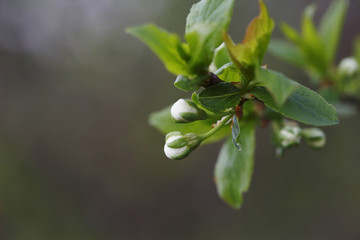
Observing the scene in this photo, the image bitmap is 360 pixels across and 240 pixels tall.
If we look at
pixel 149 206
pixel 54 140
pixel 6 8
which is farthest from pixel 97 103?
pixel 6 8

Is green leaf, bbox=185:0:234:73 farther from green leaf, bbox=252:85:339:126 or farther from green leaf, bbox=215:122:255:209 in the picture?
green leaf, bbox=215:122:255:209

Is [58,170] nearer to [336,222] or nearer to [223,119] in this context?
[336,222]

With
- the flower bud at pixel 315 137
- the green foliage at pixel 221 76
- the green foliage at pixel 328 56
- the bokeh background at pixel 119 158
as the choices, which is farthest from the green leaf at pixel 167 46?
the bokeh background at pixel 119 158

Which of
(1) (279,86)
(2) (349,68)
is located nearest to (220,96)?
(1) (279,86)

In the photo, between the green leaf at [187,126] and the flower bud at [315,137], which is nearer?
the green leaf at [187,126]

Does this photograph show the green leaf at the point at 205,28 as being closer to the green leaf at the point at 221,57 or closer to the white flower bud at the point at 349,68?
the green leaf at the point at 221,57

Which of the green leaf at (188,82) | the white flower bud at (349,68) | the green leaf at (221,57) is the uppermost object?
Result: the white flower bud at (349,68)

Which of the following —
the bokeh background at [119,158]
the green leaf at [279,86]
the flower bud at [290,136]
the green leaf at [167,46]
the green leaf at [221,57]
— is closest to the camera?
the green leaf at [279,86]
